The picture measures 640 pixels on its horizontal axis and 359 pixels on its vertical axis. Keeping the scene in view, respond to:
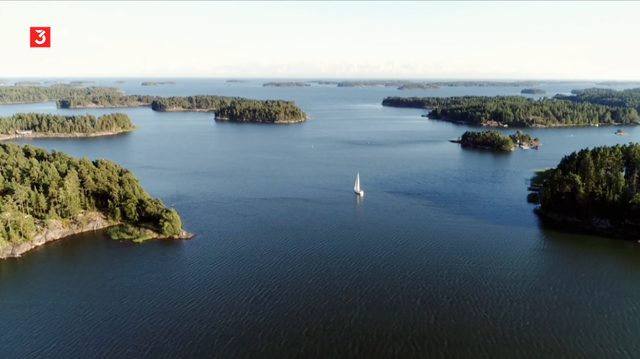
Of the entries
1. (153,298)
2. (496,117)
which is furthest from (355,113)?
(153,298)

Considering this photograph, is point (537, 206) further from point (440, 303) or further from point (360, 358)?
point (360, 358)

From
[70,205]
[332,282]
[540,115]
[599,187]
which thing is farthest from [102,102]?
[599,187]

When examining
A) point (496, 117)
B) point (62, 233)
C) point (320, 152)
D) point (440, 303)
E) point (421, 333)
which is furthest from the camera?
point (496, 117)

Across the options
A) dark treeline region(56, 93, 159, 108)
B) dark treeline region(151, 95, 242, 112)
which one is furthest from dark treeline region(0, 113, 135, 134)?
dark treeline region(56, 93, 159, 108)

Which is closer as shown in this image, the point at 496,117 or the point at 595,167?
the point at 595,167

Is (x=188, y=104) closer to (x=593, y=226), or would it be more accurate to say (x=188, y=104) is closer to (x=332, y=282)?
(x=332, y=282)

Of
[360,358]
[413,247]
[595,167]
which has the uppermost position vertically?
[595,167]

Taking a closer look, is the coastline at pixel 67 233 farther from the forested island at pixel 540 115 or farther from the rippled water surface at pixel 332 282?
the forested island at pixel 540 115

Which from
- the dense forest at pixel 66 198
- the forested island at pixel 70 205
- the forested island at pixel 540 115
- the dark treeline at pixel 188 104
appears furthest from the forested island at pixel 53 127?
the forested island at pixel 540 115

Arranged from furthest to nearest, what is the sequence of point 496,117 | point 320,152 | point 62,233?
point 496,117 → point 320,152 → point 62,233
